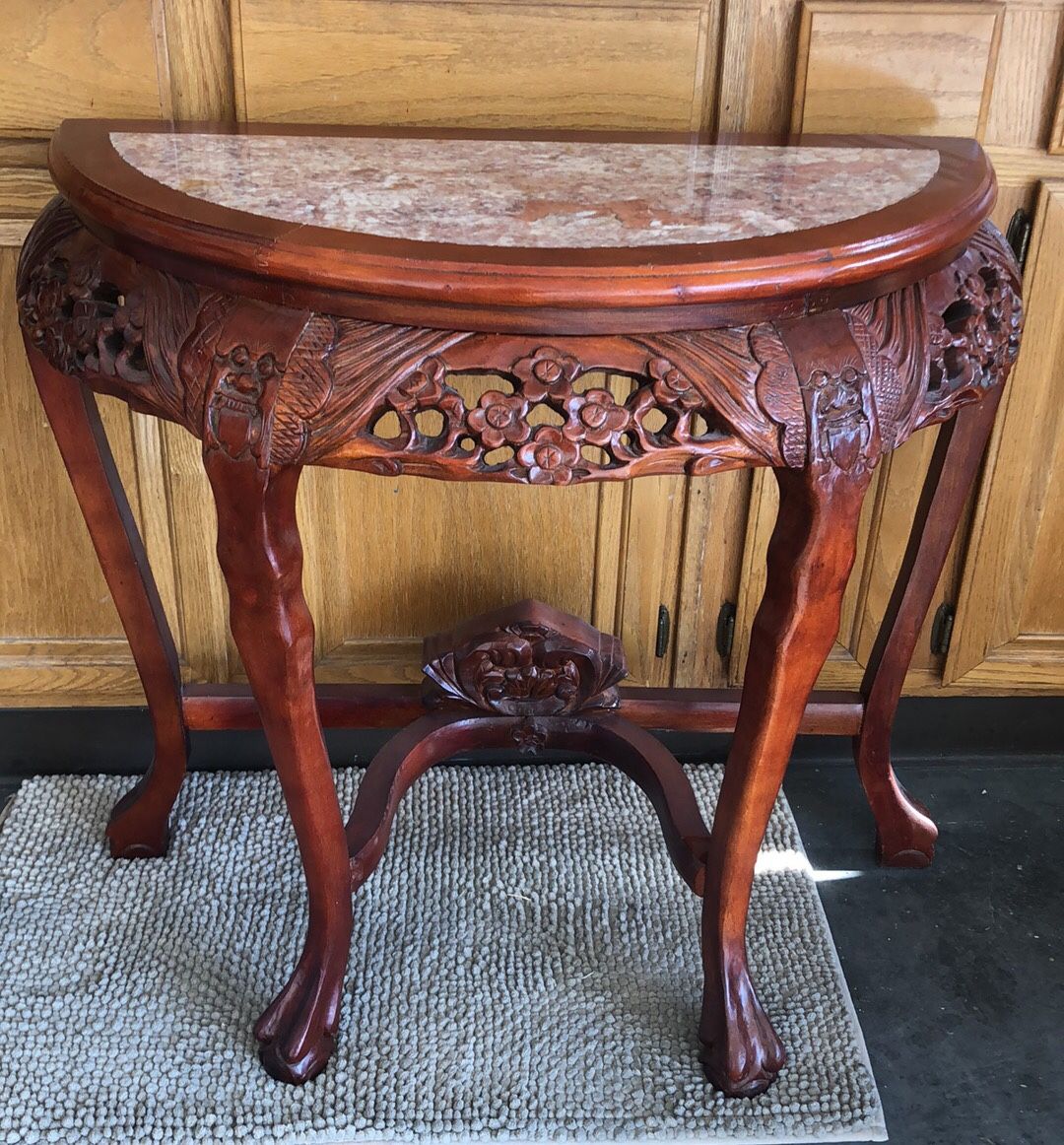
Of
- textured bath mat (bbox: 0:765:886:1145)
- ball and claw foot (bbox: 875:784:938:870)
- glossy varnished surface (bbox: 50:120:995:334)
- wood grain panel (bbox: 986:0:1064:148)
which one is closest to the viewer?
glossy varnished surface (bbox: 50:120:995:334)

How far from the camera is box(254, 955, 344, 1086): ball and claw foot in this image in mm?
1124

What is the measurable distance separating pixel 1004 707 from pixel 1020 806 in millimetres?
125

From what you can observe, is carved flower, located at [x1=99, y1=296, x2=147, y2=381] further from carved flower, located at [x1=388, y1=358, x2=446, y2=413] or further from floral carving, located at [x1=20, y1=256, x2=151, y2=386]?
carved flower, located at [x1=388, y1=358, x2=446, y2=413]

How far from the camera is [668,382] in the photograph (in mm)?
809

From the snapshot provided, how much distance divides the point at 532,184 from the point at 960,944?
92 cm

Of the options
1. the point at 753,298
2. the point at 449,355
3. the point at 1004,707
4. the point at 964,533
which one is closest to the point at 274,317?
the point at 449,355

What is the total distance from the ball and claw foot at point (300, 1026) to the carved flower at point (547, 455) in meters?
0.57

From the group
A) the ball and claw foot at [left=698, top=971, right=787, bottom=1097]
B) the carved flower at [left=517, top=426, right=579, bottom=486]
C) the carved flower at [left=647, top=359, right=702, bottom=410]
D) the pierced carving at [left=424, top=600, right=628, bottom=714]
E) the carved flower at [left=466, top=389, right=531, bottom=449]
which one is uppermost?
the carved flower at [left=647, top=359, right=702, bottom=410]

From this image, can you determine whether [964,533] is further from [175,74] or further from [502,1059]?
[175,74]

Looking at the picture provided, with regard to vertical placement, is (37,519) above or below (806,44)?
below

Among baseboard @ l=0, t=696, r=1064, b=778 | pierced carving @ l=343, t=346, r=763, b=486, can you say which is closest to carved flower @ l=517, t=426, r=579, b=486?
pierced carving @ l=343, t=346, r=763, b=486

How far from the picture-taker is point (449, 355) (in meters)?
0.81

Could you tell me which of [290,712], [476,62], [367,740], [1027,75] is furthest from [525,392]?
[367,740]

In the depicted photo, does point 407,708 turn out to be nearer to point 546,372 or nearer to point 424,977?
point 424,977
